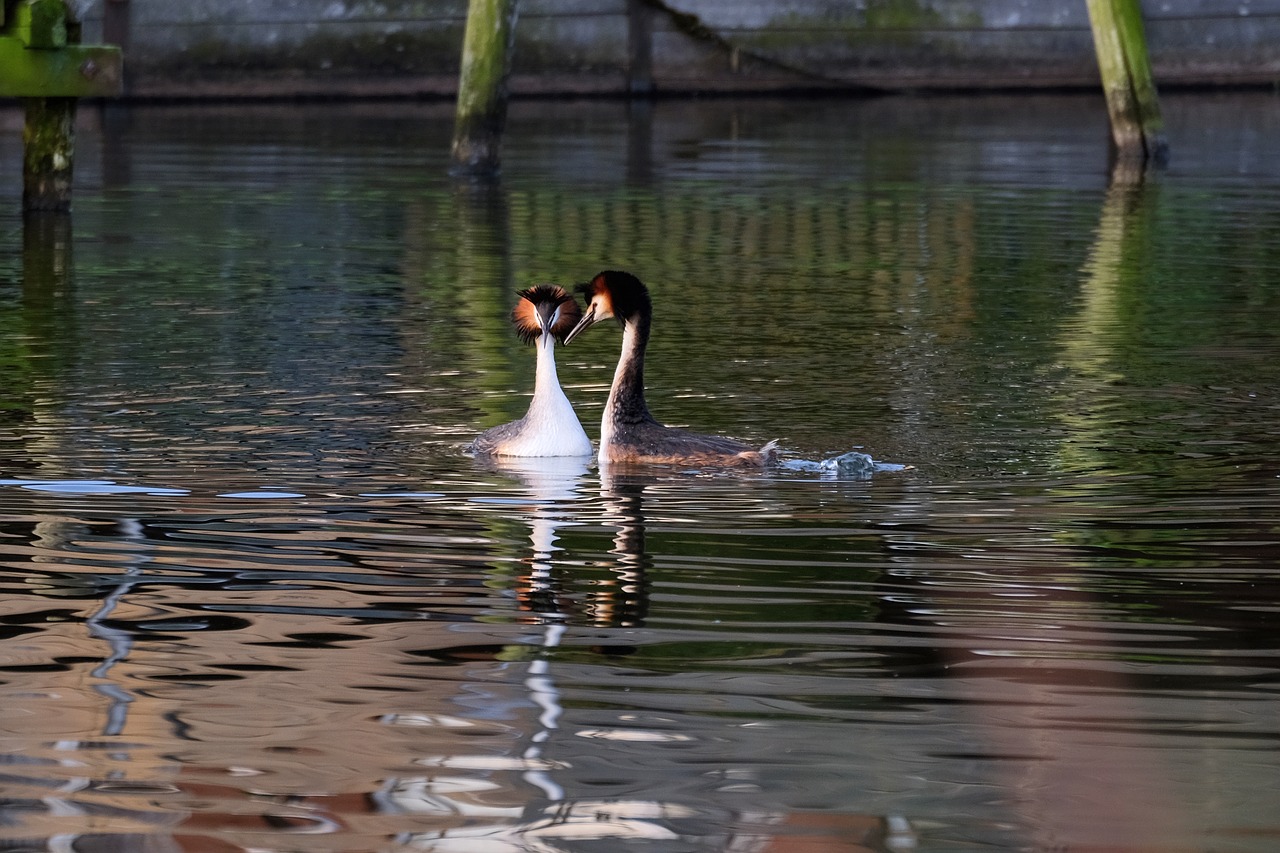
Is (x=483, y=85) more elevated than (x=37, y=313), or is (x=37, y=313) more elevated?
(x=483, y=85)

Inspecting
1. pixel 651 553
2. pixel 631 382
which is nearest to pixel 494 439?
pixel 631 382

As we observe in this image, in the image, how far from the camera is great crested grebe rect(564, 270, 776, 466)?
28.6ft

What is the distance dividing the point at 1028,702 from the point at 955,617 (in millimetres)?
843

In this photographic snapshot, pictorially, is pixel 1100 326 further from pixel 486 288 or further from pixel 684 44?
pixel 684 44

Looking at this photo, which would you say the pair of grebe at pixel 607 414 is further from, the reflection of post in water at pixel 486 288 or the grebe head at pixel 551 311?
the reflection of post in water at pixel 486 288

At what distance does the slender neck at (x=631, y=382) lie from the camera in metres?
9.16

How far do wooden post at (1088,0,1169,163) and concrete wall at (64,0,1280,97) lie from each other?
11.3m

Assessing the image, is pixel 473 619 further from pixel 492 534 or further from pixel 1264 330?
pixel 1264 330

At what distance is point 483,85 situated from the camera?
21.1 meters

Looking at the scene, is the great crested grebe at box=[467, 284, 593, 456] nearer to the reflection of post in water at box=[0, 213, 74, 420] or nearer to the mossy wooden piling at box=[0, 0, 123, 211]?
the reflection of post in water at box=[0, 213, 74, 420]

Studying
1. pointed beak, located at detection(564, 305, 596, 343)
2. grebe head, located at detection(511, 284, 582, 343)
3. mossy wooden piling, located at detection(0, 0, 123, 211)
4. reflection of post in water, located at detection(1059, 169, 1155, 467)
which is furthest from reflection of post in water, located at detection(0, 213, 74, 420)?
reflection of post in water, located at detection(1059, 169, 1155, 467)

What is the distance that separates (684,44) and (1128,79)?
1295 centimetres

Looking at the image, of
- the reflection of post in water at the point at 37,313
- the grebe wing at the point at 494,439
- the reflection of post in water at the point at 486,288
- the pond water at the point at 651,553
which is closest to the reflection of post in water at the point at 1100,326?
the pond water at the point at 651,553

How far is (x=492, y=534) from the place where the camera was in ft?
24.5
